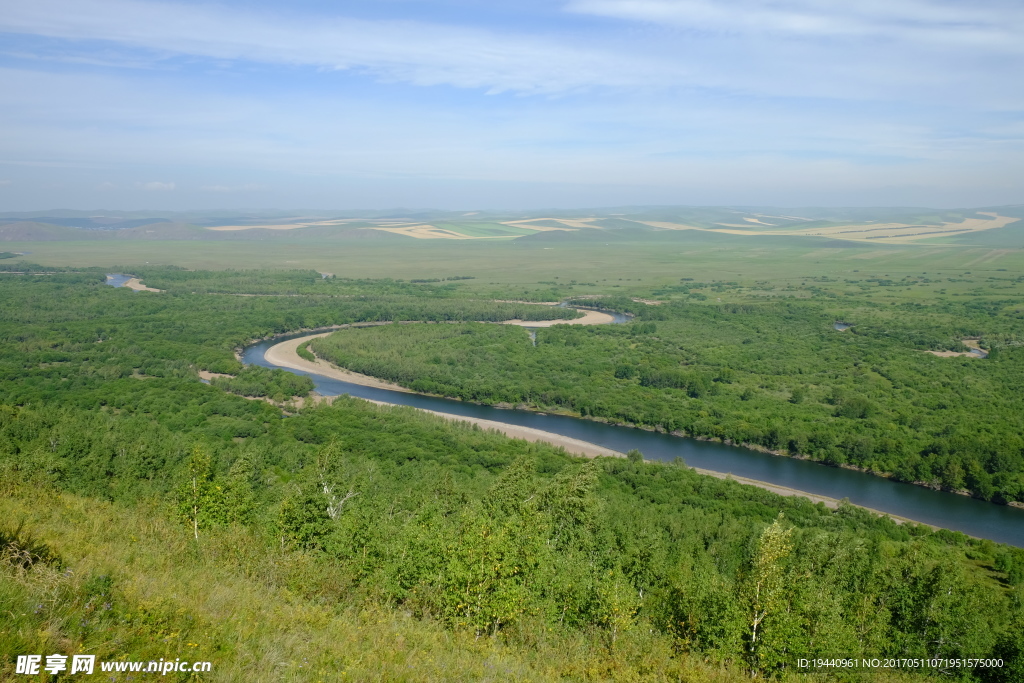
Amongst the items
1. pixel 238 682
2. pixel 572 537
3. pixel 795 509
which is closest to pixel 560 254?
pixel 795 509

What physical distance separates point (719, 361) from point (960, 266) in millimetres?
91124

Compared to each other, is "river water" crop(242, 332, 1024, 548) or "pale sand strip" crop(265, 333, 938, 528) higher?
"pale sand strip" crop(265, 333, 938, 528)

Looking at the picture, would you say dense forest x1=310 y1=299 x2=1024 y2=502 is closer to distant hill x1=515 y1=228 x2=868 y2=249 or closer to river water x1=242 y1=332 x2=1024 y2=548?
river water x1=242 y1=332 x2=1024 y2=548

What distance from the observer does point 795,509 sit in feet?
75.2

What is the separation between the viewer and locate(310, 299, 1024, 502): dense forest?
30484mm

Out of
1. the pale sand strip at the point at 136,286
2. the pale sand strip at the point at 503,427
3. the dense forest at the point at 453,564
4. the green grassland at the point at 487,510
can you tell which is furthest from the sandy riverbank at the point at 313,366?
the pale sand strip at the point at 136,286

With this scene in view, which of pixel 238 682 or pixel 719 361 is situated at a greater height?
pixel 238 682

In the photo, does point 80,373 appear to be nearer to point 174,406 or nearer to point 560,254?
point 174,406

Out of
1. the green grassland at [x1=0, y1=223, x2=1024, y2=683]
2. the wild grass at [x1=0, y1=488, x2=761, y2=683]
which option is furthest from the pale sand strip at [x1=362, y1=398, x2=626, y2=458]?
the wild grass at [x1=0, y1=488, x2=761, y2=683]

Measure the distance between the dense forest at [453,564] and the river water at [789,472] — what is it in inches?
153

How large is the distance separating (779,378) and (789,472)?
15.6 metres

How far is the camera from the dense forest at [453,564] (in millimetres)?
6367

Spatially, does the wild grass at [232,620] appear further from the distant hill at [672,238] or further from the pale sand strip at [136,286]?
the distant hill at [672,238]

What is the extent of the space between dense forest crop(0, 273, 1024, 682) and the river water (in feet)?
12.8
